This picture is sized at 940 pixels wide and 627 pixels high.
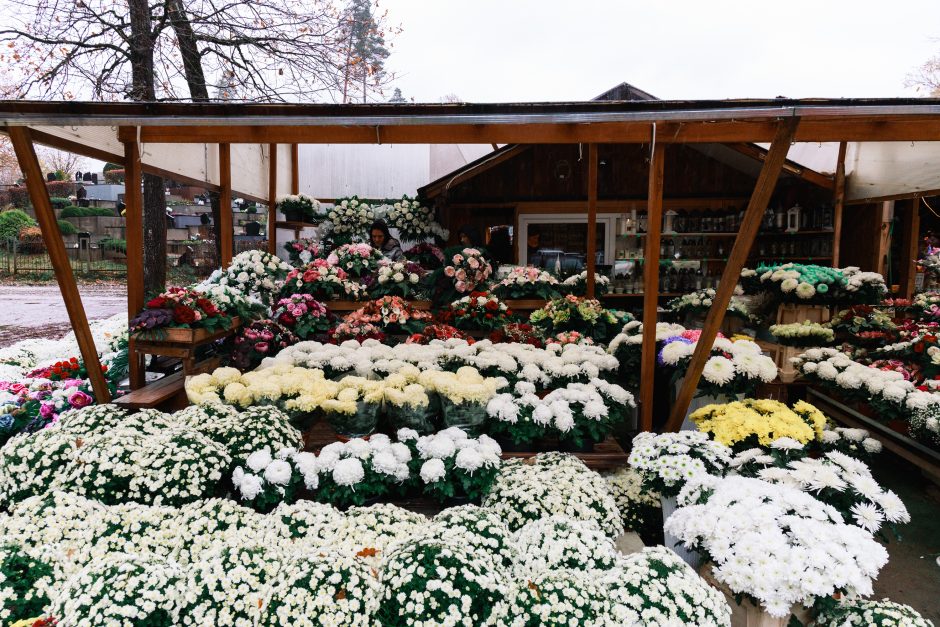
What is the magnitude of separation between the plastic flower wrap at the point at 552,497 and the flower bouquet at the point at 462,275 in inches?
131

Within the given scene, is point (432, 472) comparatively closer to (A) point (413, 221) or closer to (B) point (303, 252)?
(B) point (303, 252)

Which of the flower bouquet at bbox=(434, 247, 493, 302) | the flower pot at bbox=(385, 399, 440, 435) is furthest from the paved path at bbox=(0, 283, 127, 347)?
the flower pot at bbox=(385, 399, 440, 435)

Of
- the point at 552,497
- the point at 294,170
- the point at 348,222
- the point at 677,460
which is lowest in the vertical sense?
the point at 552,497

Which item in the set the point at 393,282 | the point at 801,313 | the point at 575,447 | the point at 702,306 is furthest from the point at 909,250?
the point at 393,282

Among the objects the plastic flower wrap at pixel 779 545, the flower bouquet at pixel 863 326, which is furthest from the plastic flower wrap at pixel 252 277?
the flower bouquet at pixel 863 326

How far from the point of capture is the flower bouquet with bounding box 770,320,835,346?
17.8 ft

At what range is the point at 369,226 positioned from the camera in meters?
9.77

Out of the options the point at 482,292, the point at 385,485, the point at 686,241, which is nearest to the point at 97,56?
the point at 482,292

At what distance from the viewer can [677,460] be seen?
3.01 metres

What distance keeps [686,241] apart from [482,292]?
5.11 meters

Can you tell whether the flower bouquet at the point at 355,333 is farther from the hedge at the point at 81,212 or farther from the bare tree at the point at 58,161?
the bare tree at the point at 58,161

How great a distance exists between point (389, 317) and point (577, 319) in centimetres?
194

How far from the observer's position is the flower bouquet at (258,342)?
5.13 m

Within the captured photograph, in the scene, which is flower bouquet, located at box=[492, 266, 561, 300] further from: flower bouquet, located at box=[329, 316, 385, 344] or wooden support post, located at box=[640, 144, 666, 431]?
wooden support post, located at box=[640, 144, 666, 431]
